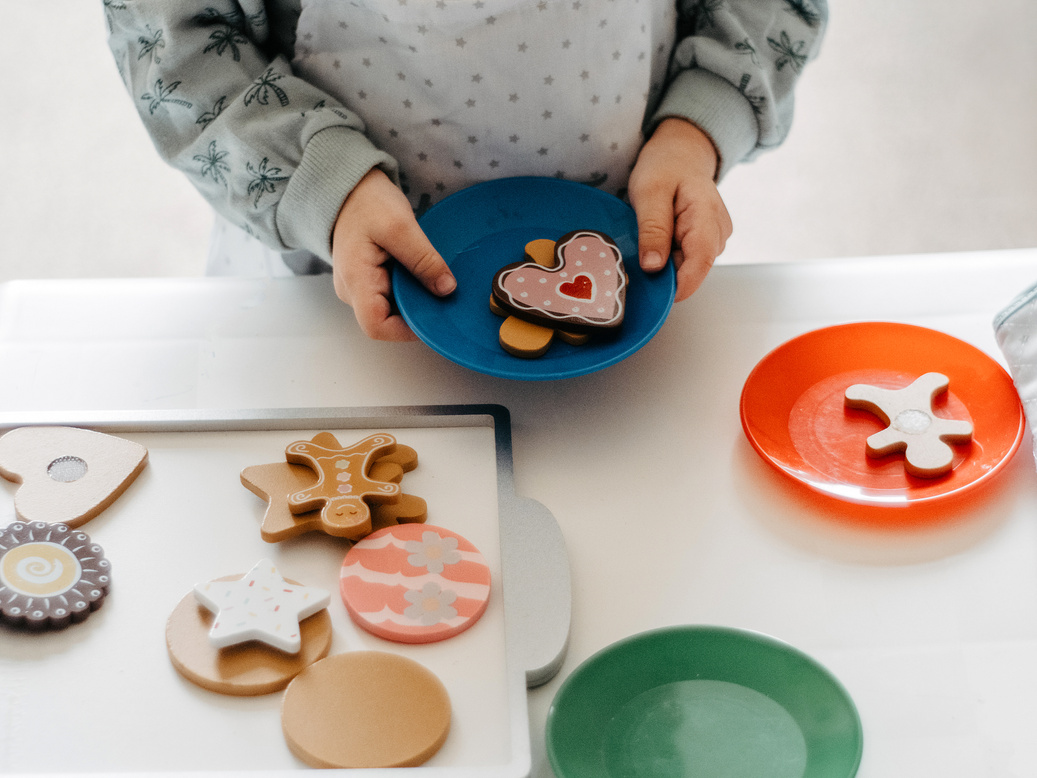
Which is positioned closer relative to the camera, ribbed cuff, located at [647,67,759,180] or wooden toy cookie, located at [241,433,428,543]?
wooden toy cookie, located at [241,433,428,543]

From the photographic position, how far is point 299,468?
1.98 feet

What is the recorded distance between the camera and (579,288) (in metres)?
0.65

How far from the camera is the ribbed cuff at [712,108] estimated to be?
75 cm

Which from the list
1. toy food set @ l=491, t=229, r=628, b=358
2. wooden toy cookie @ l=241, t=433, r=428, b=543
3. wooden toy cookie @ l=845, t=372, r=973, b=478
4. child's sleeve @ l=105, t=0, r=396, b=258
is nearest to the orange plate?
wooden toy cookie @ l=845, t=372, r=973, b=478

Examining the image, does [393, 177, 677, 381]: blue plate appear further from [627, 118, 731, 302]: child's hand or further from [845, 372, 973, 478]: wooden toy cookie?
[845, 372, 973, 478]: wooden toy cookie

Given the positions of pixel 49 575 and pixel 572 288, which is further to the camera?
pixel 572 288

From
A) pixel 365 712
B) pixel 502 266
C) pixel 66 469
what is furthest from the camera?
pixel 502 266

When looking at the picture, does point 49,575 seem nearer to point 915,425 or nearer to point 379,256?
point 379,256

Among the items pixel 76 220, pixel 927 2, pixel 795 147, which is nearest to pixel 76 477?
pixel 76 220

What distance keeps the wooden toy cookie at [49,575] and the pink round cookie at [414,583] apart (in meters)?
0.14

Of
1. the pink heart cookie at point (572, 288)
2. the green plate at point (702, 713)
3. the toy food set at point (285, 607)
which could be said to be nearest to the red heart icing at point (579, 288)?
the pink heart cookie at point (572, 288)

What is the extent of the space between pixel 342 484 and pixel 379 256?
0.18m

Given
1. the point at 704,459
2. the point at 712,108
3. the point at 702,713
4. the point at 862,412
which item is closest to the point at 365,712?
the point at 702,713

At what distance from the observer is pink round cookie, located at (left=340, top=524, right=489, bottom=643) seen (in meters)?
0.52
